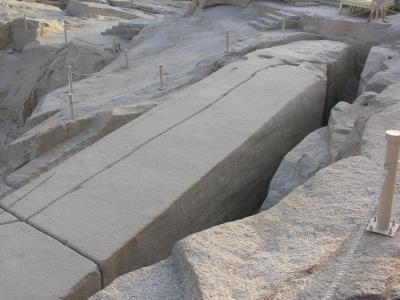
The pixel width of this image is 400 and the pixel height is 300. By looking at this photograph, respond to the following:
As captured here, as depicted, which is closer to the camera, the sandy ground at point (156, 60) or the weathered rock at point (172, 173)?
the weathered rock at point (172, 173)

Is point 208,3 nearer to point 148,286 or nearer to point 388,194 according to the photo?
point 388,194

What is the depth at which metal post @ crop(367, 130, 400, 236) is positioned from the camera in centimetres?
249

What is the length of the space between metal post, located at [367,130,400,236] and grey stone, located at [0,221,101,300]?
186 cm

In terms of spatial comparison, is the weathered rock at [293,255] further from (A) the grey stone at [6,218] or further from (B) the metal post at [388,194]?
(A) the grey stone at [6,218]

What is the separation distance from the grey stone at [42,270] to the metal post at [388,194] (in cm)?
186

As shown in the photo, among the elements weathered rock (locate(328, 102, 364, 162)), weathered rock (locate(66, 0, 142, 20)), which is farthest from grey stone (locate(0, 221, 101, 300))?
weathered rock (locate(66, 0, 142, 20))

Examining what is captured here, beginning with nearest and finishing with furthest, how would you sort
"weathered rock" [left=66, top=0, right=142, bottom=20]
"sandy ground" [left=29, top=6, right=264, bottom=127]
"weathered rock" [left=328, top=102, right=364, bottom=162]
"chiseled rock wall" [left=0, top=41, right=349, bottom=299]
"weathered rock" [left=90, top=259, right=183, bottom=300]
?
"weathered rock" [left=90, top=259, right=183, bottom=300]
"chiseled rock wall" [left=0, top=41, right=349, bottom=299]
"weathered rock" [left=328, top=102, right=364, bottom=162]
"sandy ground" [left=29, top=6, right=264, bottom=127]
"weathered rock" [left=66, top=0, right=142, bottom=20]

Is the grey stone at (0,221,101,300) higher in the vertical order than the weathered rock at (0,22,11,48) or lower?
higher

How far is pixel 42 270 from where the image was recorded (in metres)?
3.31

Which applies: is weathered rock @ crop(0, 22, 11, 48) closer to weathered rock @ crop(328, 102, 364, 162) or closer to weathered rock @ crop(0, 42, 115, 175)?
weathered rock @ crop(0, 42, 115, 175)

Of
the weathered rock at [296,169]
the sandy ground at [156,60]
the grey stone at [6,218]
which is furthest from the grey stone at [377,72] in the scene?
the grey stone at [6,218]

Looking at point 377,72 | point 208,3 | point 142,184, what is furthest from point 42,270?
point 208,3

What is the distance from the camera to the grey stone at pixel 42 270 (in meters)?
3.15

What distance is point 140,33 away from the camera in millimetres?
12070
